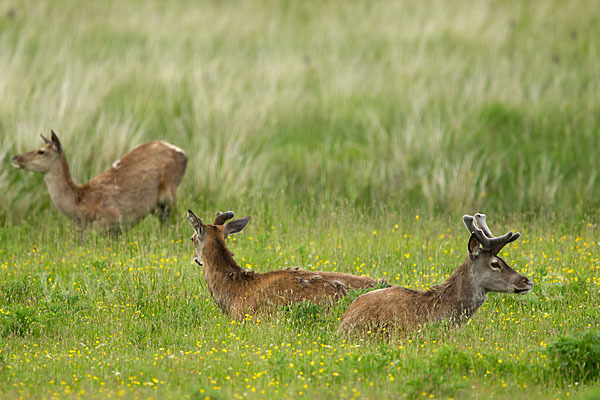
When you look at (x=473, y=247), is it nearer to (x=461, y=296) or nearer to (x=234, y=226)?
(x=461, y=296)

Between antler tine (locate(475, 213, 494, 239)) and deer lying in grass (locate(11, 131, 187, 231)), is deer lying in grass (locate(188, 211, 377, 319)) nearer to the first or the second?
antler tine (locate(475, 213, 494, 239))

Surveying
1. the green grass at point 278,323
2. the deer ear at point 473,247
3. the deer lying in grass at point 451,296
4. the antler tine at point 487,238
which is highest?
the antler tine at point 487,238

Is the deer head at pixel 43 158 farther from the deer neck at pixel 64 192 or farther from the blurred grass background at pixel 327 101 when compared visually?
the blurred grass background at pixel 327 101

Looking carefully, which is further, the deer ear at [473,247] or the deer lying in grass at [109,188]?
the deer lying in grass at [109,188]

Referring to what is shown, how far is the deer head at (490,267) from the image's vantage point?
7.52 meters

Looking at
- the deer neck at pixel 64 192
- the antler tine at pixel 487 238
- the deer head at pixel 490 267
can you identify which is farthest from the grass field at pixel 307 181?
the antler tine at pixel 487 238

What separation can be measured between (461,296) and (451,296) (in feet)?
0.28

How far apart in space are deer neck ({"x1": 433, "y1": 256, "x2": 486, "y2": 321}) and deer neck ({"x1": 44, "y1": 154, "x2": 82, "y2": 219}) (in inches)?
218

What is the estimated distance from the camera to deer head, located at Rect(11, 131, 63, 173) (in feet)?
37.4

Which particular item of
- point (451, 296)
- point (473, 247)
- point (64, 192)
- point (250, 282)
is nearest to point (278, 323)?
point (250, 282)

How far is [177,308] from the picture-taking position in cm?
841

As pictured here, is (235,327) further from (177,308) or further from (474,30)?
(474,30)

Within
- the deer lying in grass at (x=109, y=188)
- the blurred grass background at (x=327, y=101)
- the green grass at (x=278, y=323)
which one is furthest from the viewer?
the blurred grass background at (x=327, y=101)

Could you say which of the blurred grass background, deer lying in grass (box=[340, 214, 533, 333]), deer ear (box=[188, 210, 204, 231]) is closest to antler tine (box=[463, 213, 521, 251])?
deer lying in grass (box=[340, 214, 533, 333])
